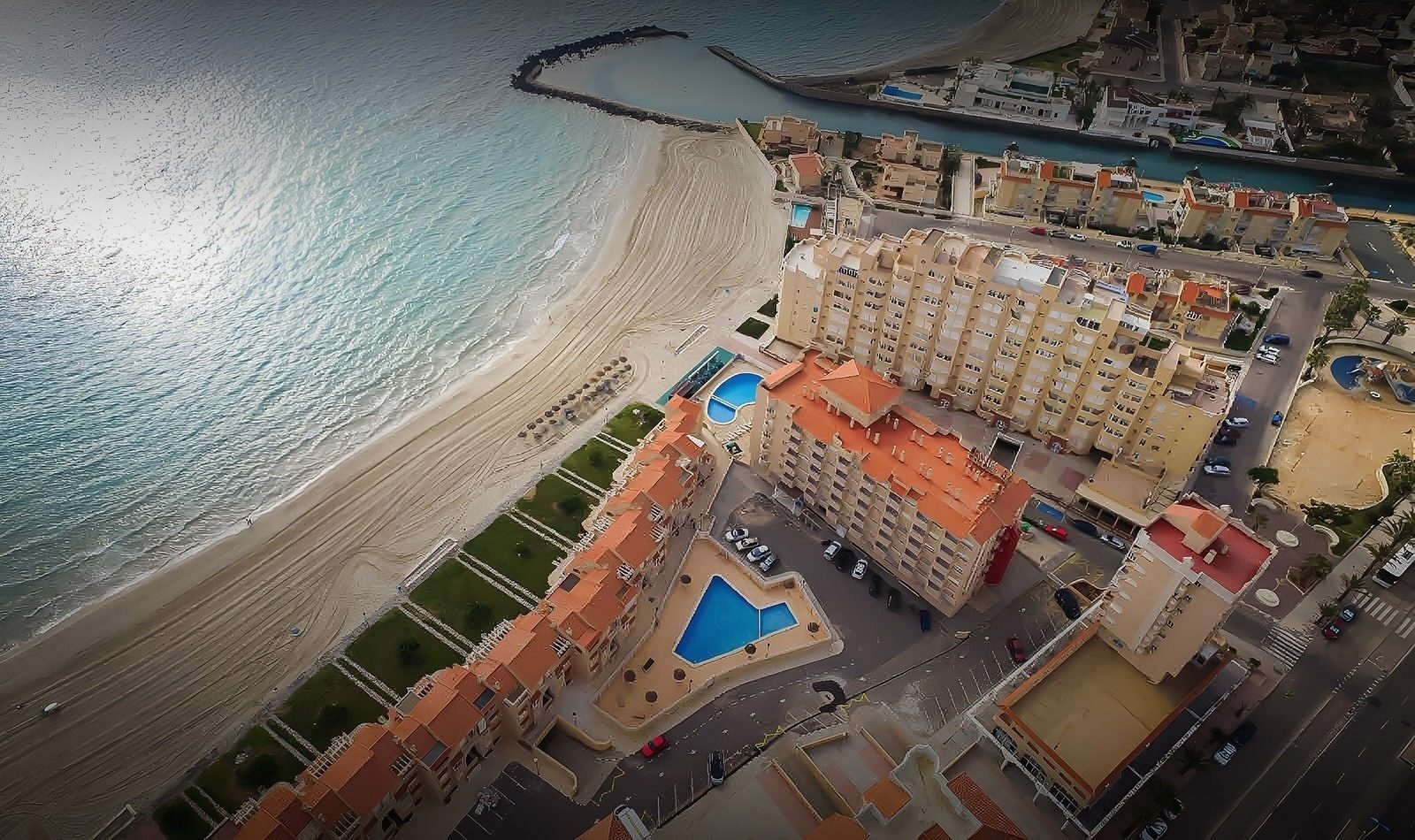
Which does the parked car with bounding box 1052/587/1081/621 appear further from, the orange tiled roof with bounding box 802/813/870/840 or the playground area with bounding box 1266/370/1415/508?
the orange tiled roof with bounding box 802/813/870/840

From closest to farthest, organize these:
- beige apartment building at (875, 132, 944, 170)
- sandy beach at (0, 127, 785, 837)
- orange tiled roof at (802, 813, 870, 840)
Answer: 1. orange tiled roof at (802, 813, 870, 840)
2. sandy beach at (0, 127, 785, 837)
3. beige apartment building at (875, 132, 944, 170)

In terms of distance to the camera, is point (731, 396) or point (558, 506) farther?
point (731, 396)

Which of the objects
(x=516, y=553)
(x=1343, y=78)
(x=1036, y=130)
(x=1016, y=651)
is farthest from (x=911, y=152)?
(x=1343, y=78)

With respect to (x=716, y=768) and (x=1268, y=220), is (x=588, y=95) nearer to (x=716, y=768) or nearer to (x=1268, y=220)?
(x=1268, y=220)

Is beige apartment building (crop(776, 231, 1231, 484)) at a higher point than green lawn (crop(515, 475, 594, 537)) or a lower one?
higher

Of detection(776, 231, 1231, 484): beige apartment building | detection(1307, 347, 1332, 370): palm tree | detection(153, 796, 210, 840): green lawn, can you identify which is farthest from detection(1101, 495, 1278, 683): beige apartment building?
detection(153, 796, 210, 840): green lawn

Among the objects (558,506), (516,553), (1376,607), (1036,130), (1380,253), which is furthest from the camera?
(1036,130)

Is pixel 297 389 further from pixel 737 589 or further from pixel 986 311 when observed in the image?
pixel 986 311

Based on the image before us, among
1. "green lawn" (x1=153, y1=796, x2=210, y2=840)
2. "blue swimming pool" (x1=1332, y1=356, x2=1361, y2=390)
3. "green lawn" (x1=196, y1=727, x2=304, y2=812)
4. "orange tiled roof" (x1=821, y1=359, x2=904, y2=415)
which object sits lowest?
"green lawn" (x1=153, y1=796, x2=210, y2=840)
